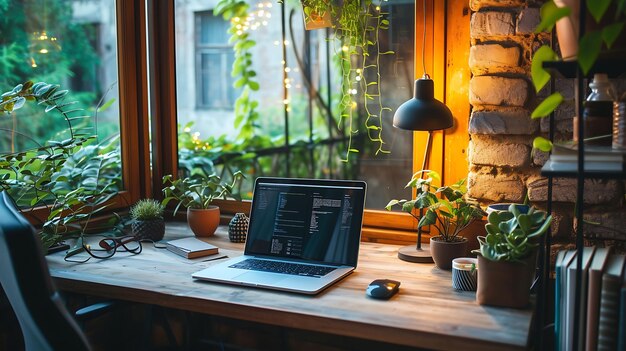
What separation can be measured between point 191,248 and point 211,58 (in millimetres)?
1217

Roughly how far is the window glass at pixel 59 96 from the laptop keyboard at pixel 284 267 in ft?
2.41

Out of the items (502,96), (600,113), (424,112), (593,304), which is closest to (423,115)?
(424,112)

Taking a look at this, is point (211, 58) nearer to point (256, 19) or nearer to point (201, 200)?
point (256, 19)

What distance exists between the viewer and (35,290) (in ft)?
4.63

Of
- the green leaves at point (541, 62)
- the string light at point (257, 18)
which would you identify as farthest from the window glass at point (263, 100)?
the green leaves at point (541, 62)

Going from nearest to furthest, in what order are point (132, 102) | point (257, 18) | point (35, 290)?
point (35, 290), point (132, 102), point (257, 18)

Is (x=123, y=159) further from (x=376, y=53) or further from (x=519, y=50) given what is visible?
(x=519, y=50)

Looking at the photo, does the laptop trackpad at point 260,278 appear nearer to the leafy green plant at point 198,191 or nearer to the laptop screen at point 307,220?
the laptop screen at point 307,220

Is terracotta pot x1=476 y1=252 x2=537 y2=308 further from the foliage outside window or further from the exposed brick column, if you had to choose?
the foliage outside window

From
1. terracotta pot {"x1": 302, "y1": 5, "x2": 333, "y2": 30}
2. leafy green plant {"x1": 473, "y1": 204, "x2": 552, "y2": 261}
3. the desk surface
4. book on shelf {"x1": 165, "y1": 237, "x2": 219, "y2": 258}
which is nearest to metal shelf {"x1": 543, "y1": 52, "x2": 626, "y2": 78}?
leafy green plant {"x1": 473, "y1": 204, "x2": 552, "y2": 261}

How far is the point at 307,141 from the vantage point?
134 inches

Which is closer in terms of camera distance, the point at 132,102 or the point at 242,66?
the point at 132,102

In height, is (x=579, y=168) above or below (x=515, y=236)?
above

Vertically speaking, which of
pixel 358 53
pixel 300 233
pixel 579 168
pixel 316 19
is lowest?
pixel 300 233
